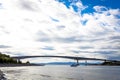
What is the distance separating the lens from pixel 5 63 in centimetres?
17562

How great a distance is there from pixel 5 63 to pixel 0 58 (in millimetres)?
8156

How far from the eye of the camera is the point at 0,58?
16850 centimetres
